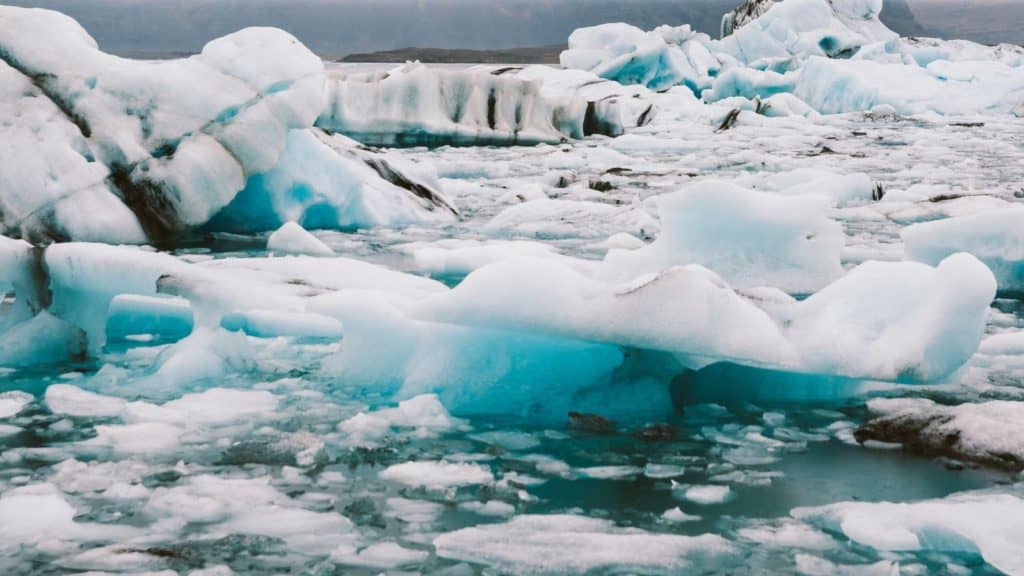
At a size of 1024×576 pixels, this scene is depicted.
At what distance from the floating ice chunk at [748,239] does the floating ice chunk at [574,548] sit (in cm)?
214

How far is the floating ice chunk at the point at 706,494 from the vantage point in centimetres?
249

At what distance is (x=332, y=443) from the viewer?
287cm

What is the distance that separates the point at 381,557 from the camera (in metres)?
2.15

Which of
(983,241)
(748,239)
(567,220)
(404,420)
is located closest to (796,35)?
(567,220)

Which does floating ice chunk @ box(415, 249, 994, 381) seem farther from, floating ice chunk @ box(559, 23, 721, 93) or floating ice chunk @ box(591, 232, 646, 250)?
Answer: floating ice chunk @ box(559, 23, 721, 93)

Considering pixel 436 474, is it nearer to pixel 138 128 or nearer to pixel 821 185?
pixel 138 128

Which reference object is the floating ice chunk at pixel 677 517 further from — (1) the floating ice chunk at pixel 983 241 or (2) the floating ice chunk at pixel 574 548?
(1) the floating ice chunk at pixel 983 241

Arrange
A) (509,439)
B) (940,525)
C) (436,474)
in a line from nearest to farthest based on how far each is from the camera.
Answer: (940,525) < (436,474) < (509,439)

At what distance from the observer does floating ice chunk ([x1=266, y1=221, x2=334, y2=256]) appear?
579 centimetres

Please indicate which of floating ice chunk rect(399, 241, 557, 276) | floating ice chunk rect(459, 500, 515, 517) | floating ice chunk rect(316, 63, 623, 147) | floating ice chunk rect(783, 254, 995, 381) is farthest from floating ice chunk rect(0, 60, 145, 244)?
floating ice chunk rect(316, 63, 623, 147)

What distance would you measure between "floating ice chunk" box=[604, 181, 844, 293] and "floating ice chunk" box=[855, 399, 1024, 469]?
4.91 ft

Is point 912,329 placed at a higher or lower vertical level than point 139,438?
higher

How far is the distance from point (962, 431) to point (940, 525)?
659 millimetres

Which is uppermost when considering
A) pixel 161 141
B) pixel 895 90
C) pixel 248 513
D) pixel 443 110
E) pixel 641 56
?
pixel 641 56
